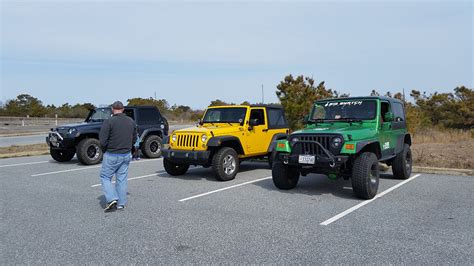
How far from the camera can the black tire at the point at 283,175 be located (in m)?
7.46

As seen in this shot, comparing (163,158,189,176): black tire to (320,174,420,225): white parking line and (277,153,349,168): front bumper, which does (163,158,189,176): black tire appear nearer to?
(277,153,349,168): front bumper

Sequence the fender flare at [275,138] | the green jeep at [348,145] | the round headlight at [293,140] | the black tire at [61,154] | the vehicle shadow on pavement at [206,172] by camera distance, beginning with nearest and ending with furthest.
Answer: the green jeep at [348,145] < the round headlight at [293,140] < the vehicle shadow on pavement at [206,172] < the fender flare at [275,138] < the black tire at [61,154]

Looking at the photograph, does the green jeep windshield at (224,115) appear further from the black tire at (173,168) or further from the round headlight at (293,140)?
the round headlight at (293,140)

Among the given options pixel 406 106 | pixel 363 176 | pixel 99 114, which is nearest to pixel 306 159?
pixel 363 176

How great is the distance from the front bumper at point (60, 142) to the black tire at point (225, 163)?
5.28 metres

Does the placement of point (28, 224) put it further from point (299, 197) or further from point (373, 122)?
point (373, 122)

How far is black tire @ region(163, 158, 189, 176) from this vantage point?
9477 mm

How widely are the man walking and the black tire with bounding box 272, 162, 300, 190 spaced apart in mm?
2790

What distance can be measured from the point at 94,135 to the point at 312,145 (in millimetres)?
7562

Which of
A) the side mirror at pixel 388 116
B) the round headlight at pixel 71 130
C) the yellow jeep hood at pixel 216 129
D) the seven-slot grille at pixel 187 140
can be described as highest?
the side mirror at pixel 388 116

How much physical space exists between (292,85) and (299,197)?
969cm

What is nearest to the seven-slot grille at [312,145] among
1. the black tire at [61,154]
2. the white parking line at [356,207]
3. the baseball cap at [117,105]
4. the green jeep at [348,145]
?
the green jeep at [348,145]

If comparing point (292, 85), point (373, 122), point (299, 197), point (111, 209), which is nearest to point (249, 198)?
point (299, 197)

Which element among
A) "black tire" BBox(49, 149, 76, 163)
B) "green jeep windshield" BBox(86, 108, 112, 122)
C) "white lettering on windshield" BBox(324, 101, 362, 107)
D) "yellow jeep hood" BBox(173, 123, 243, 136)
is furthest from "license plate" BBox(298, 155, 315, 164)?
"black tire" BBox(49, 149, 76, 163)
